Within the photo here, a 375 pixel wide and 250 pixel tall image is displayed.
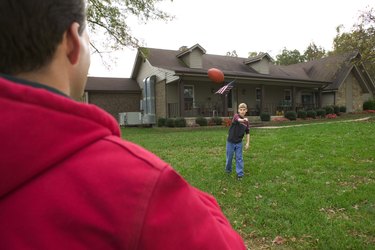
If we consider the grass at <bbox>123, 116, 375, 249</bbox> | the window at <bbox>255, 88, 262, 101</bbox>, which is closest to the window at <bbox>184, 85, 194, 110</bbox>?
Result: the window at <bbox>255, 88, 262, 101</bbox>

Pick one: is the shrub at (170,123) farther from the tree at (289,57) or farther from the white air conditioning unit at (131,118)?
the tree at (289,57)

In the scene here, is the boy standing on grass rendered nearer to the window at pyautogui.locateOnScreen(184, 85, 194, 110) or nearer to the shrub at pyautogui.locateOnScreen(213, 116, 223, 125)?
the shrub at pyautogui.locateOnScreen(213, 116, 223, 125)

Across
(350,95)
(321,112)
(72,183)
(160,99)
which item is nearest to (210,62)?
(160,99)

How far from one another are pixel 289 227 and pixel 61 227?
4674 millimetres

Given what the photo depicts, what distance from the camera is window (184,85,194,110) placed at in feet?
82.7

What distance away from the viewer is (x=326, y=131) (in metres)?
15.1

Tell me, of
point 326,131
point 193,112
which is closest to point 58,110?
point 326,131

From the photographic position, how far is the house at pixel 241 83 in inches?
969

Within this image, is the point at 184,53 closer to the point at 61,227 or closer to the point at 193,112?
the point at 193,112

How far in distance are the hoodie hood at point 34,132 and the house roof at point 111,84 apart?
2766 centimetres

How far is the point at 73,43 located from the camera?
90 centimetres

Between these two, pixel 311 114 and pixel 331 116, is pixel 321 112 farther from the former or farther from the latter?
pixel 311 114

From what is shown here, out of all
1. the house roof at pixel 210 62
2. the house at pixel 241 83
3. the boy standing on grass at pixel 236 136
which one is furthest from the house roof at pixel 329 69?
the boy standing on grass at pixel 236 136

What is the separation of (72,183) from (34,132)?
0.14 metres
